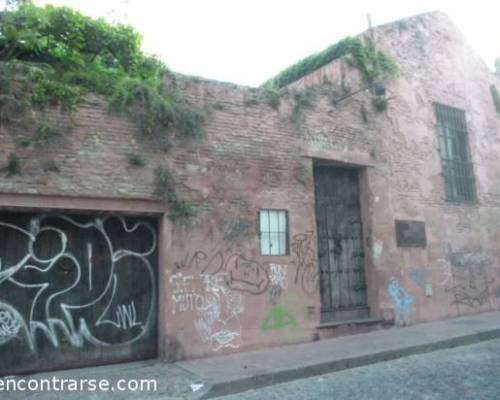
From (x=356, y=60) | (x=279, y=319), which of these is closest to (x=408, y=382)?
(x=279, y=319)

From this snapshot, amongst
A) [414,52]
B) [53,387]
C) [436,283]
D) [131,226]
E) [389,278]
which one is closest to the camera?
[53,387]

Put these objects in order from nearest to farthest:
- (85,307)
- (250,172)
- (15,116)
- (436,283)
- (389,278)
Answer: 1. (15,116)
2. (85,307)
3. (250,172)
4. (389,278)
5. (436,283)

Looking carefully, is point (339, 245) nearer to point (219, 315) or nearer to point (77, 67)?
point (219, 315)

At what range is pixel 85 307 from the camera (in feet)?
21.5

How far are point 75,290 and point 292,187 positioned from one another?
3915mm

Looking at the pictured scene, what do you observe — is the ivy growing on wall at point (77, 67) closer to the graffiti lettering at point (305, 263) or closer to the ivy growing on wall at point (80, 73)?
the ivy growing on wall at point (80, 73)

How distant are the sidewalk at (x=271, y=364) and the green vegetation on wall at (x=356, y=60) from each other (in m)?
5.42

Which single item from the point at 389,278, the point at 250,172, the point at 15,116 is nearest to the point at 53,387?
the point at 15,116

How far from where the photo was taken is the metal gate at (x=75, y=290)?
20.1 feet

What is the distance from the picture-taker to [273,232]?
314 inches

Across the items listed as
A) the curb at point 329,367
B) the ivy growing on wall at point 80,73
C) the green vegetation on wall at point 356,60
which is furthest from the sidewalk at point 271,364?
the green vegetation on wall at point 356,60

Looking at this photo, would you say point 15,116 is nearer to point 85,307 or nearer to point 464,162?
point 85,307

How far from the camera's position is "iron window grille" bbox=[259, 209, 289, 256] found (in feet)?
25.8

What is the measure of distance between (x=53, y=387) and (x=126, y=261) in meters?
1.95
